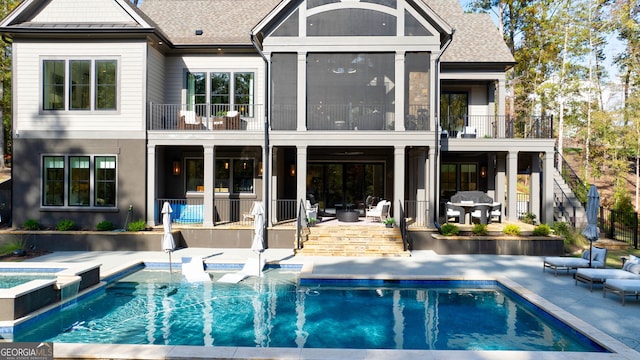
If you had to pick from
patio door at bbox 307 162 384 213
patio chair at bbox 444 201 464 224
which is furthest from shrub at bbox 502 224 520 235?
patio door at bbox 307 162 384 213

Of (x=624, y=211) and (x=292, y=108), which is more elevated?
(x=292, y=108)

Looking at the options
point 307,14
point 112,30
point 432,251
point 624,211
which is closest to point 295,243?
point 432,251

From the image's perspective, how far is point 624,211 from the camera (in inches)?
620

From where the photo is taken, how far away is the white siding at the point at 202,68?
16266 mm

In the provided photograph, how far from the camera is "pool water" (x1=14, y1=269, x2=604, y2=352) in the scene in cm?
684

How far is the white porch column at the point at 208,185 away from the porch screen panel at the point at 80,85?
15.4 ft

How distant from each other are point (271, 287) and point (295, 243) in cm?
368

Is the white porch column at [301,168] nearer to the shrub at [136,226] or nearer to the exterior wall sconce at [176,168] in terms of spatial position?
the shrub at [136,226]

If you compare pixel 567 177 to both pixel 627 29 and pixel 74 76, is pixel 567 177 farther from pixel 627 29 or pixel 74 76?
pixel 74 76

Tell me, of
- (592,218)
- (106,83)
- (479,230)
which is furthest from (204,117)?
(592,218)

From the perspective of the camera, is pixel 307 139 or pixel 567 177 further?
pixel 567 177

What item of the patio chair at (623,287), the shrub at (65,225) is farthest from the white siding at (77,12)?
the patio chair at (623,287)

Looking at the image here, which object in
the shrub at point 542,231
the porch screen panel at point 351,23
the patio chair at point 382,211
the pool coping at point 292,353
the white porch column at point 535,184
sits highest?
the porch screen panel at point 351,23

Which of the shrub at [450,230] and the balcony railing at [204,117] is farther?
the balcony railing at [204,117]
